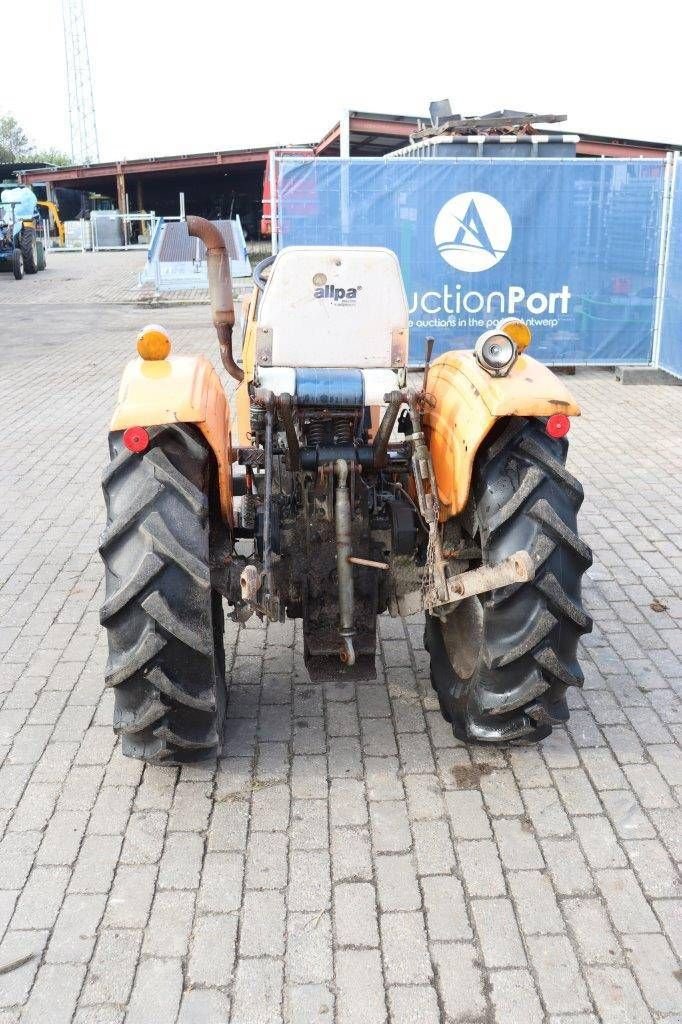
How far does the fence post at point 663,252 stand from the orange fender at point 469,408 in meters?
7.84

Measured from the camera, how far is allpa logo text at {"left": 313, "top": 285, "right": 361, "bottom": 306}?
140 inches

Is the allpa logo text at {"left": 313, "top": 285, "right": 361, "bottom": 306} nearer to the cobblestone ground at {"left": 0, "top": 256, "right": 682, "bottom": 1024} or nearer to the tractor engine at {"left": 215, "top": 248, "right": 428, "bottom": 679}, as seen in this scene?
the tractor engine at {"left": 215, "top": 248, "right": 428, "bottom": 679}

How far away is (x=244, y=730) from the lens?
3.89 meters

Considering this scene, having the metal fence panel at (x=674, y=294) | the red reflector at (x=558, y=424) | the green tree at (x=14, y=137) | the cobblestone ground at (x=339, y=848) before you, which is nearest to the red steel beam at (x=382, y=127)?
the metal fence panel at (x=674, y=294)

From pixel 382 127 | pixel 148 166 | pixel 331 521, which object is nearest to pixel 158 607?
pixel 331 521

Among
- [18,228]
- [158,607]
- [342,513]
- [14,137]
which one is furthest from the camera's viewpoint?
[14,137]

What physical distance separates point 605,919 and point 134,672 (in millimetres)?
1651

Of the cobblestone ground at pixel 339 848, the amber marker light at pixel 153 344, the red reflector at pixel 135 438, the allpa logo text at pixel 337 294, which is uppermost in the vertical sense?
the allpa logo text at pixel 337 294

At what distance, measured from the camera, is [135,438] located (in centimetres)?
321

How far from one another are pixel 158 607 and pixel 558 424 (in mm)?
1501

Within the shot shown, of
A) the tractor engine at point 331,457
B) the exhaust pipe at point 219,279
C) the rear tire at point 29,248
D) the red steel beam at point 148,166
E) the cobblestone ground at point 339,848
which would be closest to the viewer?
the cobblestone ground at point 339,848

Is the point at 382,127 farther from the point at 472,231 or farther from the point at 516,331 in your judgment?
the point at 516,331

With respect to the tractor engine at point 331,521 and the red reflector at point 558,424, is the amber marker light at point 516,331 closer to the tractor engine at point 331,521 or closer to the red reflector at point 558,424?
the red reflector at point 558,424

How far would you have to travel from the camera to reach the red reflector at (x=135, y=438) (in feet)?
10.5
